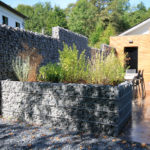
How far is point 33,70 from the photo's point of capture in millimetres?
4859

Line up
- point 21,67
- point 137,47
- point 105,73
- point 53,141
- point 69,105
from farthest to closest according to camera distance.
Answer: point 137,47 → point 21,67 → point 105,73 → point 69,105 → point 53,141

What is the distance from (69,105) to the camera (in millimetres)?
3355

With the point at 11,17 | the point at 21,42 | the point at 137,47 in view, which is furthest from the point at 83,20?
the point at 21,42

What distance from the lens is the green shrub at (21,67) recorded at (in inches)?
180

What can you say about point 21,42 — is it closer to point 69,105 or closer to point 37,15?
point 69,105

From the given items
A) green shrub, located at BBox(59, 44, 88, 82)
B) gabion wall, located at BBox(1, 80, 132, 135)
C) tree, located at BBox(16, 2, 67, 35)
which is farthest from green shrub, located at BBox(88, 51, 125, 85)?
tree, located at BBox(16, 2, 67, 35)

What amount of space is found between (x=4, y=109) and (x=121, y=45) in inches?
437

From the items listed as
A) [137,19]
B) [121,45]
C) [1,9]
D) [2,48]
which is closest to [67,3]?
[137,19]

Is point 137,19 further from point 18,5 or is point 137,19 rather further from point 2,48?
point 2,48

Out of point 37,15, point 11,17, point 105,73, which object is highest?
point 37,15

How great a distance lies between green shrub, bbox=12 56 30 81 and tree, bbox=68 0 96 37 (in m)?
25.7

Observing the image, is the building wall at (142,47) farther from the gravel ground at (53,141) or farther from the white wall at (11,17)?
the white wall at (11,17)

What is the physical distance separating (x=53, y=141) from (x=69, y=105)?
72 centimetres

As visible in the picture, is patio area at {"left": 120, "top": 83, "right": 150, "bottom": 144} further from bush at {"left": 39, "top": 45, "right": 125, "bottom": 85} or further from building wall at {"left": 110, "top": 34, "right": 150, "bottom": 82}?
building wall at {"left": 110, "top": 34, "right": 150, "bottom": 82}
